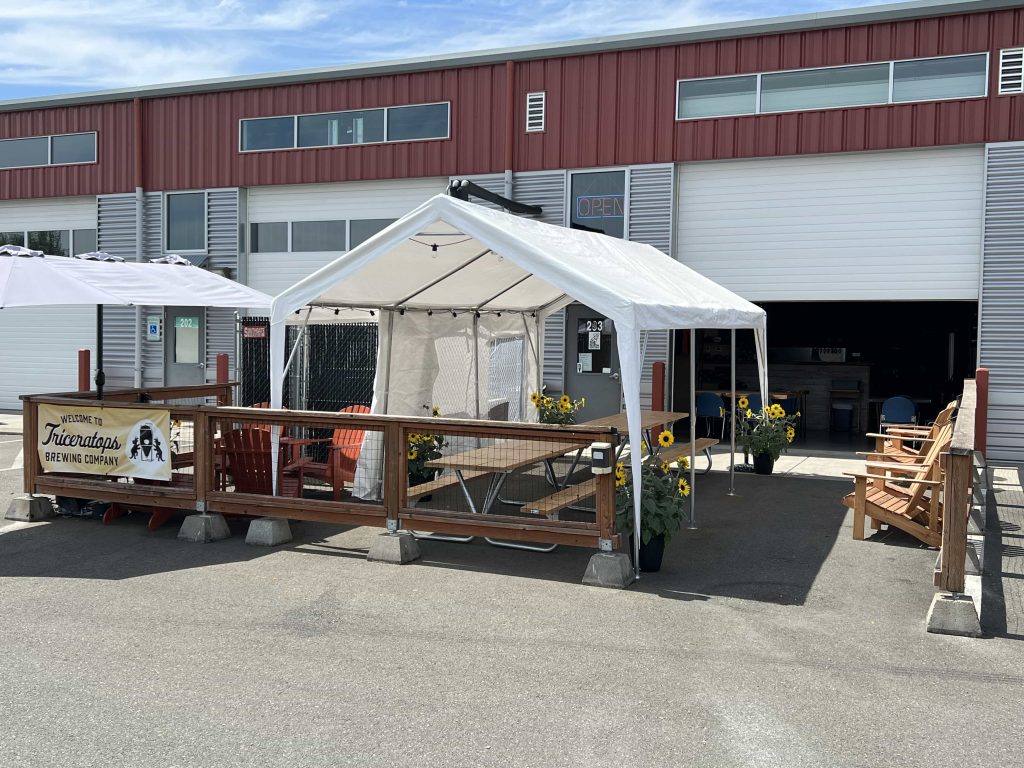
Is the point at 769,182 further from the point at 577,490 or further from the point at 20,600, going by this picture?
the point at 20,600

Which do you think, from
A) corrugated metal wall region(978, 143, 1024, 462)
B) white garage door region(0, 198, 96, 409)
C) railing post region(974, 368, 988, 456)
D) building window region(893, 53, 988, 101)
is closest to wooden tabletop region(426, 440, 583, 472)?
railing post region(974, 368, 988, 456)

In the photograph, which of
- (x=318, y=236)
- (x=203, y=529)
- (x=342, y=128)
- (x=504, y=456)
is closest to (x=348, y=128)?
(x=342, y=128)

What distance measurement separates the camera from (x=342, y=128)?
16.7 meters

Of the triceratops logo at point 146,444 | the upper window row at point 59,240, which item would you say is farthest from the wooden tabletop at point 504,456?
the upper window row at point 59,240

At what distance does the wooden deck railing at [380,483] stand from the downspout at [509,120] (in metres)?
6.93

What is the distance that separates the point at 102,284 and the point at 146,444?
1394mm

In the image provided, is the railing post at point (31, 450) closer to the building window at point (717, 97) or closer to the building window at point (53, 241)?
the building window at point (717, 97)

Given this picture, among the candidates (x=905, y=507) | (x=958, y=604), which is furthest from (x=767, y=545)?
(x=958, y=604)

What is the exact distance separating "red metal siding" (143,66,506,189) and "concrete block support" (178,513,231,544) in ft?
30.7

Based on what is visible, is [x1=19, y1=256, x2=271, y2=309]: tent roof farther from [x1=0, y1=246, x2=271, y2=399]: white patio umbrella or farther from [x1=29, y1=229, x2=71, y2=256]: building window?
[x1=29, y1=229, x2=71, y2=256]: building window

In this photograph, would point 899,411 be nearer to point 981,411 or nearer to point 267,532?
point 981,411

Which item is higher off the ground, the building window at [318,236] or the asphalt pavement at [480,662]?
the building window at [318,236]

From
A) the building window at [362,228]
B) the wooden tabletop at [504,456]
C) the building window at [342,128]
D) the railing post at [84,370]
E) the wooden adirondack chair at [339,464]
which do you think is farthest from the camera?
the railing post at [84,370]

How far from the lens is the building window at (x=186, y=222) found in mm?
17844
